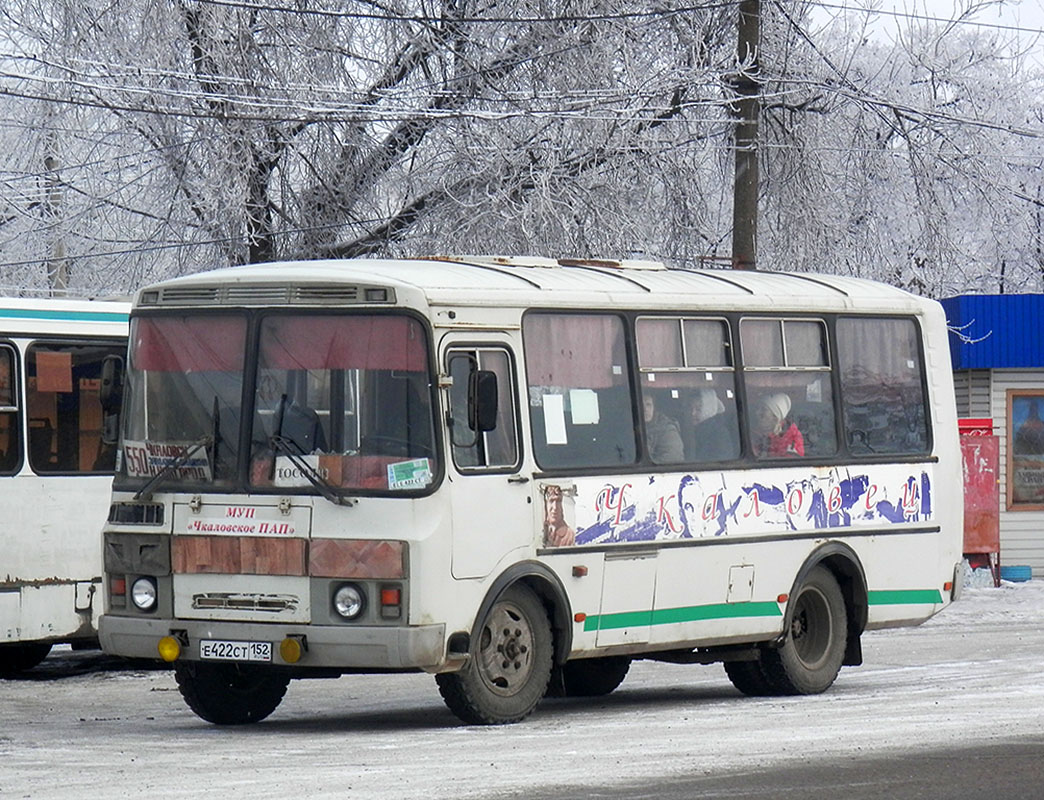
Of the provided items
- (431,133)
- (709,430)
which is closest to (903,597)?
(709,430)

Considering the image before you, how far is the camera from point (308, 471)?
1146cm

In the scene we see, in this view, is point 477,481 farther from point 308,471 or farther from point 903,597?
point 903,597

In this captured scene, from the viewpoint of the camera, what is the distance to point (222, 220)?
24641 mm

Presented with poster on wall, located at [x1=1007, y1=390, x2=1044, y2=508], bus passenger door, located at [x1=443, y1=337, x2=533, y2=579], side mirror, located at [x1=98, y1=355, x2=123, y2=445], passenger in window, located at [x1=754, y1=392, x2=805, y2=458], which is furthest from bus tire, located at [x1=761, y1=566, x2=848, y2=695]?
poster on wall, located at [x1=1007, y1=390, x2=1044, y2=508]

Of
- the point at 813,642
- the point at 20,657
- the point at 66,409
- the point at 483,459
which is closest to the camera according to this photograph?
the point at 483,459

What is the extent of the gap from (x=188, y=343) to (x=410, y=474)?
1.66m

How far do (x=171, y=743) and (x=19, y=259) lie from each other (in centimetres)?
1908

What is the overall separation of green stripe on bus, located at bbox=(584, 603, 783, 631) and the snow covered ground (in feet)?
1.84

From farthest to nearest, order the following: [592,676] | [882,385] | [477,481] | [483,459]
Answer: [882,385] → [592,676] → [483,459] → [477,481]

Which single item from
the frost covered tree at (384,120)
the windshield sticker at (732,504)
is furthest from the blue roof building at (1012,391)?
the windshield sticker at (732,504)

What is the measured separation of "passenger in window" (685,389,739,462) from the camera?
13305 mm

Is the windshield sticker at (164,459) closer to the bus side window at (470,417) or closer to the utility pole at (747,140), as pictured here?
the bus side window at (470,417)

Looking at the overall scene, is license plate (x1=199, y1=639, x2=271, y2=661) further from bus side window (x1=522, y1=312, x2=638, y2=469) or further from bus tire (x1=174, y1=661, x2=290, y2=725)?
bus side window (x1=522, y1=312, x2=638, y2=469)

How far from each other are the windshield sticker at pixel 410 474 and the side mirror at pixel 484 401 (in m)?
0.38
